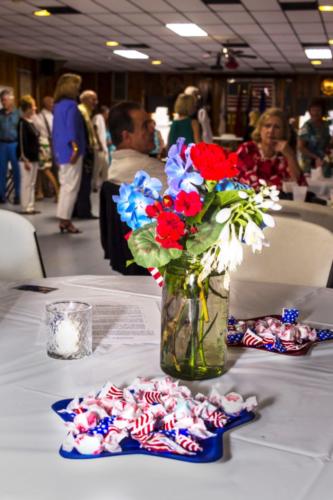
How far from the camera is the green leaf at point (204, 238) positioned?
1213 millimetres

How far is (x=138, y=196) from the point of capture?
51.1 inches

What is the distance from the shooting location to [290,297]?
1911 millimetres


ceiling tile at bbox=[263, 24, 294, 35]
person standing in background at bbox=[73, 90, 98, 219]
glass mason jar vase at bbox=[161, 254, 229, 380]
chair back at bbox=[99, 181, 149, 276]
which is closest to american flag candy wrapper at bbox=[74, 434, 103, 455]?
glass mason jar vase at bbox=[161, 254, 229, 380]

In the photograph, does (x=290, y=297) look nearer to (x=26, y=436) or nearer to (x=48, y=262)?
(x=26, y=436)

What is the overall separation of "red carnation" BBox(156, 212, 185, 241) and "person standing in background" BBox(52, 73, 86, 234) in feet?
20.3

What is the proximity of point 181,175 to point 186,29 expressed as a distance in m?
10.5

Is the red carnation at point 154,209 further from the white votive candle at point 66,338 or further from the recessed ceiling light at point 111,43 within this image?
the recessed ceiling light at point 111,43

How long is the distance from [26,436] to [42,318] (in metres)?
0.64

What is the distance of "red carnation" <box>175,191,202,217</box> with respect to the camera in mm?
1185

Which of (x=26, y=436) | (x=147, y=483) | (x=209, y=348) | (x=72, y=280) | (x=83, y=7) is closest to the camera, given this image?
(x=147, y=483)

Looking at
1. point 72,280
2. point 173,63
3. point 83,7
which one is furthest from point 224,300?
point 173,63

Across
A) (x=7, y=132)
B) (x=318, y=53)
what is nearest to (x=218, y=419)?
(x=7, y=132)

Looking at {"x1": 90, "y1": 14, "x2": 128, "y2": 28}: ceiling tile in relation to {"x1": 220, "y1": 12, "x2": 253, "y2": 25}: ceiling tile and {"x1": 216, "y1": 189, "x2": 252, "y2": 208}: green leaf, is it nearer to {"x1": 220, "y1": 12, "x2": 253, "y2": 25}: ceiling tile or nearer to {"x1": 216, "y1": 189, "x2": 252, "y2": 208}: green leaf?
{"x1": 220, "y1": 12, "x2": 253, "y2": 25}: ceiling tile

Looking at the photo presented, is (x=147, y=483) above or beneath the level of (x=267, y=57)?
beneath
